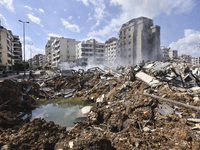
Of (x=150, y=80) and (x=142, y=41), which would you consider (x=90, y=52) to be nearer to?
(x=142, y=41)

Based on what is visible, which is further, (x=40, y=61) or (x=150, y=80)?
(x=40, y=61)

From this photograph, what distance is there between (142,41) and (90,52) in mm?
23444

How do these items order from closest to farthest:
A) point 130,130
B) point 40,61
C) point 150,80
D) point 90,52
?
point 130,130
point 150,80
point 90,52
point 40,61

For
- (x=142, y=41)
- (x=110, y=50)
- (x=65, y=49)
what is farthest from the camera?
(x=110, y=50)

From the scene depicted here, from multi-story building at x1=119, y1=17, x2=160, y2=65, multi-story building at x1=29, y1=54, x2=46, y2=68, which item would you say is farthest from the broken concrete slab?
multi-story building at x1=29, y1=54, x2=46, y2=68

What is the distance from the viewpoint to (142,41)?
35.3 metres

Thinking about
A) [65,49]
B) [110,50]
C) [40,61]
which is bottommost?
[65,49]

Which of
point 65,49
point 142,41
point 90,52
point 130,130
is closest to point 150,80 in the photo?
point 130,130

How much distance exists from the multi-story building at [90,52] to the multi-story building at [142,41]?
16963 mm

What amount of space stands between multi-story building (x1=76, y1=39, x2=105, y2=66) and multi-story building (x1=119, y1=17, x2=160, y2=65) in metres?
17.0

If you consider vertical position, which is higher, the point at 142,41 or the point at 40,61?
the point at 40,61

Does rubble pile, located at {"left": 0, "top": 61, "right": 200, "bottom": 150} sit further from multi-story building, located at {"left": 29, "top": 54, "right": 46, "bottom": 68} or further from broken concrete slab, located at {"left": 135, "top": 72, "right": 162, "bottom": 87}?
multi-story building, located at {"left": 29, "top": 54, "right": 46, "bottom": 68}

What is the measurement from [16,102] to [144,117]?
7219 millimetres

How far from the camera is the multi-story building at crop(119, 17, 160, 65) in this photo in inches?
1390
